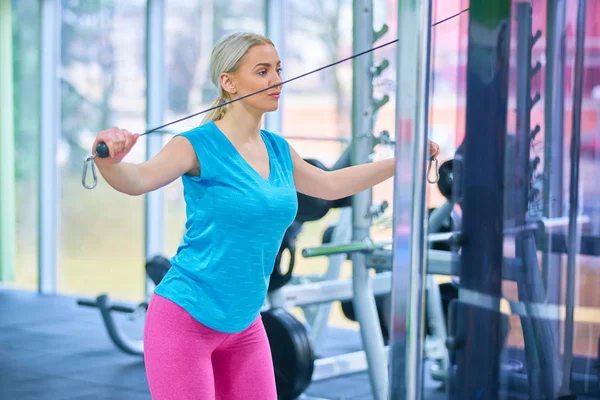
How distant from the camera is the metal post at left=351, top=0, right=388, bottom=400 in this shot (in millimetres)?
3029

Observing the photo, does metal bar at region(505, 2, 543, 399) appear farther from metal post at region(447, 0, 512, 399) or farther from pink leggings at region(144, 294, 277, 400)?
pink leggings at region(144, 294, 277, 400)

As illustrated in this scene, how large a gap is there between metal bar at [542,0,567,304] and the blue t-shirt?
62 cm

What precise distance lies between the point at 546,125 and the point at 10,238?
4999 mm

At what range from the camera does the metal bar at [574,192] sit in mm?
1827

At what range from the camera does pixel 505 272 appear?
1756 millimetres

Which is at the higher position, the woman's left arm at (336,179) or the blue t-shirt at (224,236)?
the woman's left arm at (336,179)

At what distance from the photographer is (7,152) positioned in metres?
5.98

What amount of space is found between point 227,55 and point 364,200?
5.19 ft

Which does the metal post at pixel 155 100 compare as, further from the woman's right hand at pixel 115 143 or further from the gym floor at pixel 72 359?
the woman's right hand at pixel 115 143

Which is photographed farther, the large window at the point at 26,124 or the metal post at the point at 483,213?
the large window at the point at 26,124

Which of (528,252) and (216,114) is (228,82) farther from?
(528,252)

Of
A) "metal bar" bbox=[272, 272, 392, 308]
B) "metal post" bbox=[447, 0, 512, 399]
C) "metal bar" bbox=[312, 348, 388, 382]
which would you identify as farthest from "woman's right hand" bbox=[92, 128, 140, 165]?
"metal bar" bbox=[312, 348, 388, 382]

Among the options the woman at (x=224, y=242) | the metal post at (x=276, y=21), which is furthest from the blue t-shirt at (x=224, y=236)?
the metal post at (x=276, y=21)

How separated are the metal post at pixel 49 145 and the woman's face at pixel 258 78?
4626 millimetres
